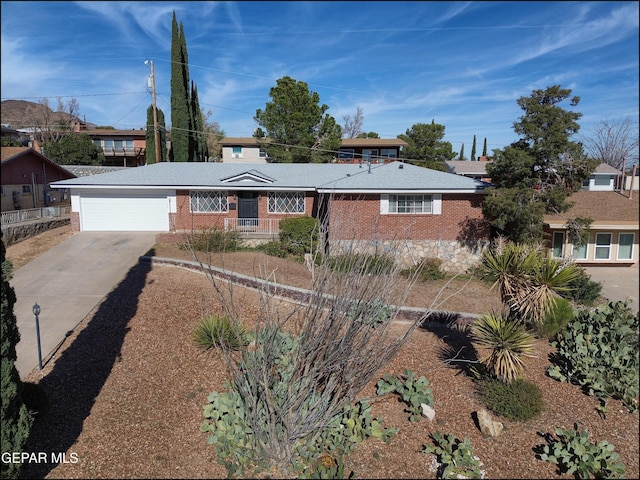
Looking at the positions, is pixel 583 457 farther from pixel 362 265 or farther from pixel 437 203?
pixel 437 203

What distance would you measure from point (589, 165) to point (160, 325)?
15.5 meters

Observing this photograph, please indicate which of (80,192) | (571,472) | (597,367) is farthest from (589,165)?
(80,192)

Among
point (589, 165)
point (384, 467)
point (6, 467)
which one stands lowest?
point (384, 467)

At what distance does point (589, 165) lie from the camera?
623 inches

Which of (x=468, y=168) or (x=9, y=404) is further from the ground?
(x=468, y=168)

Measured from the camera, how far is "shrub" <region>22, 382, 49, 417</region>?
6.62 metres

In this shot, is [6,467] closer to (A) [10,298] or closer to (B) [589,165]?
(A) [10,298]

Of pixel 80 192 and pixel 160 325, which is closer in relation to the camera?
pixel 160 325

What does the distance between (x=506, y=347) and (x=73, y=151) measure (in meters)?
36.5

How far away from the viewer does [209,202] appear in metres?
21.4

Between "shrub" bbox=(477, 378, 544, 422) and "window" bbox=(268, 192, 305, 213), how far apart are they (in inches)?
588

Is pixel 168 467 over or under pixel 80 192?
under

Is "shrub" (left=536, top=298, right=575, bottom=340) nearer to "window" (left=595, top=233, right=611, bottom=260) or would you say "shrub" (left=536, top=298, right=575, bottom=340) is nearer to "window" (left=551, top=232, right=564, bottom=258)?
"window" (left=551, top=232, right=564, bottom=258)

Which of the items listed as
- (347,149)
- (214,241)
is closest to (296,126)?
(347,149)
